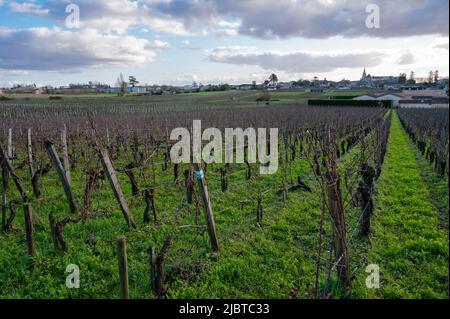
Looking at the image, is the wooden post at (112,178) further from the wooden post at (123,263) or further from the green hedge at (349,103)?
the green hedge at (349,103)

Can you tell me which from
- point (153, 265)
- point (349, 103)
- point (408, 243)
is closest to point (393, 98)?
point (349, 103)

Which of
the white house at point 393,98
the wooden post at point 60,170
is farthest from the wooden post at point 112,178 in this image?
the white house at point 393,98

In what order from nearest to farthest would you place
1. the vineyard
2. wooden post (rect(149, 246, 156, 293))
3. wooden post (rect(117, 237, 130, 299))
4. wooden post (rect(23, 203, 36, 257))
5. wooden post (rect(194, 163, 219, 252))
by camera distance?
wooden post (rect(117, 237, 130, 299))
wooden post (rect(149, 246, 156, 293))
the vineyard
wooden post (rect(23, 203, 36, 257))
wooden post (rect(194, 163, 219, 252))

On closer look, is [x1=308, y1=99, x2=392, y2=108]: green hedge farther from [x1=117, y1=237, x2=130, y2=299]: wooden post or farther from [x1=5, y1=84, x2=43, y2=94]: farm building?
[x1=5, y1=84, x2=43, y2=94]: farm building

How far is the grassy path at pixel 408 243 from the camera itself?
10.9 feet

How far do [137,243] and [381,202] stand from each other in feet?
15.3

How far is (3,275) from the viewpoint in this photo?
11.7ft

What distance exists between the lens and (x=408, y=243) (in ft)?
13.9

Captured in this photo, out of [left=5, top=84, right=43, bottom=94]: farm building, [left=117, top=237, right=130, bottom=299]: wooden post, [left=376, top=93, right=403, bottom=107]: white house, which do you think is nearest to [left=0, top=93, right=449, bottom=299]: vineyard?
[left=117, top=237, right=130, bottom=299]: wooden post

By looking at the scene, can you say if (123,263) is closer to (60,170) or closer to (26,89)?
(60,170)

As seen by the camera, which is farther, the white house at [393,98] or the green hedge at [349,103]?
the green hedge at [349,103]

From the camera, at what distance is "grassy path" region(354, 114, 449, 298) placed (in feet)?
10.9
